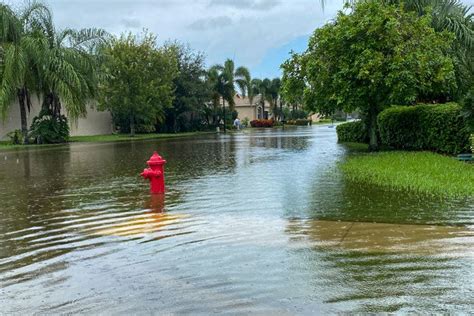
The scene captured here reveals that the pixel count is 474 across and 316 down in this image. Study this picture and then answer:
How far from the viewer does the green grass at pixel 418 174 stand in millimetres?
9141

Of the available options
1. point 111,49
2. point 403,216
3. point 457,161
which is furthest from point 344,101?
point 111,49

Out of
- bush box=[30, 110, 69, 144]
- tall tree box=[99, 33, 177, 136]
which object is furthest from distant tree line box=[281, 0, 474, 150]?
tall tree box=[99, 33, 177, 136]

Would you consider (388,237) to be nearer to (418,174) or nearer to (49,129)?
(418,174)

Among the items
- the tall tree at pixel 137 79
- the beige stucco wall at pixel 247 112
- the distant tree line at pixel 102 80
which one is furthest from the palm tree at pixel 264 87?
the tall tree at pixel 137 79

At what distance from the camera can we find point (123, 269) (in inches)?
201

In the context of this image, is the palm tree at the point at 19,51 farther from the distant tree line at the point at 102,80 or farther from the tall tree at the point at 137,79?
the tall tree at the point at 137,79

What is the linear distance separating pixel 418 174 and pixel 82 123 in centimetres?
3887

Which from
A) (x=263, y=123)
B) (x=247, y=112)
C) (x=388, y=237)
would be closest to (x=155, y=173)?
(x=388, y=237)

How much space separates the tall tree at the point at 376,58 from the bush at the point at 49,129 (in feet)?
68.5

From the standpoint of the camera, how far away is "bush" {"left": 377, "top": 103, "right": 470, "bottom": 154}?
14.7 m

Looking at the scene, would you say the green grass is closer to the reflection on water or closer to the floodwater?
the floodwater

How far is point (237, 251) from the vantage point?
5.64m

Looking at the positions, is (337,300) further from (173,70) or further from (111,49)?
(173,70)

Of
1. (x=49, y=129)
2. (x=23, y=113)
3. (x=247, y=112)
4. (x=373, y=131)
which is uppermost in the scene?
(x=247, y=112)
